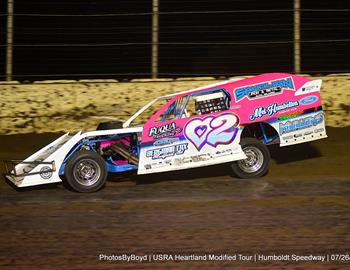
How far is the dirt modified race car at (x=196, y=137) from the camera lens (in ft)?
29.3

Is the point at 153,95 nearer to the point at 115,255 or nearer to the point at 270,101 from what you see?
the point at 270,101

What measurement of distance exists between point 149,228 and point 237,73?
711cm

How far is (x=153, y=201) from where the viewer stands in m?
8.27

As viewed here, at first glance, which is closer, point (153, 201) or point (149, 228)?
point (149, 228)

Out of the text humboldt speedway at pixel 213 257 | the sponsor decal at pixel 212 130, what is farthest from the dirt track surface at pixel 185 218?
the sponsor decal at pixel 212 130

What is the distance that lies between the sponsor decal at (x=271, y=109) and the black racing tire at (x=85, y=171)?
235 cm

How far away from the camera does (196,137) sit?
9148mm

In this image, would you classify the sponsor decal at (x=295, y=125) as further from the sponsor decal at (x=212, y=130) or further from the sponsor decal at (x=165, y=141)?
the sponsor decal at (x=165, y=141)

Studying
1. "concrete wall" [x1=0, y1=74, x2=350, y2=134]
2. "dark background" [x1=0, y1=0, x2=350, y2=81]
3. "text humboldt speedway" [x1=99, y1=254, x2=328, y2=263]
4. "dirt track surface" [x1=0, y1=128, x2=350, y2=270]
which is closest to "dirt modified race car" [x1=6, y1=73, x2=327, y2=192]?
"dirt track surface" [x1=0, y1=128, x2=350, y2=270]

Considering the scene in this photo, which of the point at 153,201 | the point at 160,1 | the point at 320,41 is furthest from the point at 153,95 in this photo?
the point at 153,201

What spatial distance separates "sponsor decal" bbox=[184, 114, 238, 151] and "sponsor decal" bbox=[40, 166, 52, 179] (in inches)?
79.2

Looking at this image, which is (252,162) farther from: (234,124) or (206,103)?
(206,103)

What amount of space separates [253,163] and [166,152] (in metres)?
1.41

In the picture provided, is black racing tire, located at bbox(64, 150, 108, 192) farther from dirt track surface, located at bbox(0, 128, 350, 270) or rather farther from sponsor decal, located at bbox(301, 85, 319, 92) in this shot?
sponsor decal, located at bbox(301, 85, 319, 92)
